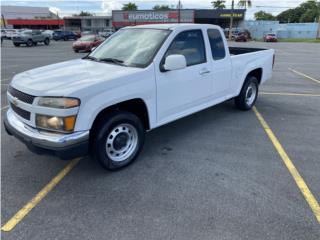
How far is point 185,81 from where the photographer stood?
438 centimetres

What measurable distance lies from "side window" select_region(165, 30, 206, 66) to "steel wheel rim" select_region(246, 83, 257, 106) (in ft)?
7.02

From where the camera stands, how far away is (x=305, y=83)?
10094mm

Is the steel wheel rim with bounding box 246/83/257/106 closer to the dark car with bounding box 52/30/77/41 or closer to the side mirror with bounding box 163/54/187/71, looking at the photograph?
the side mirror with bounding box 163/54/187/71

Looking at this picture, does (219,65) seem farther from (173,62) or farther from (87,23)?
(87,23)

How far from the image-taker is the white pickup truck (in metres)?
3.16

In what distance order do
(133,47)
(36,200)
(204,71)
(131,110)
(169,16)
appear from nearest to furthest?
(36,200) → (131,110) → (133,47) → (204,71) → (169,16)

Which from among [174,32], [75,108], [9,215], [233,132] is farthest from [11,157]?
[233,132]

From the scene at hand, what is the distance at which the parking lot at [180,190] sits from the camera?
9.12 feet

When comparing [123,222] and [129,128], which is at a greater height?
[129,128]

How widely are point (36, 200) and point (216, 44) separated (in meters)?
3.85

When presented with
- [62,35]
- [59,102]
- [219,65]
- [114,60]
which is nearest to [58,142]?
→ [59,102]

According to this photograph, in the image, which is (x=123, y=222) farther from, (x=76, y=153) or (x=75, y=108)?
(x=75, y=108)

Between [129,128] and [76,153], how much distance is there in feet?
2.97

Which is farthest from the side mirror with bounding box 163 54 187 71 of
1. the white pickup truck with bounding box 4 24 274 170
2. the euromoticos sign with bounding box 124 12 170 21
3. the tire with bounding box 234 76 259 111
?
the euromoticos sign with bounding box 124 12 170 21
